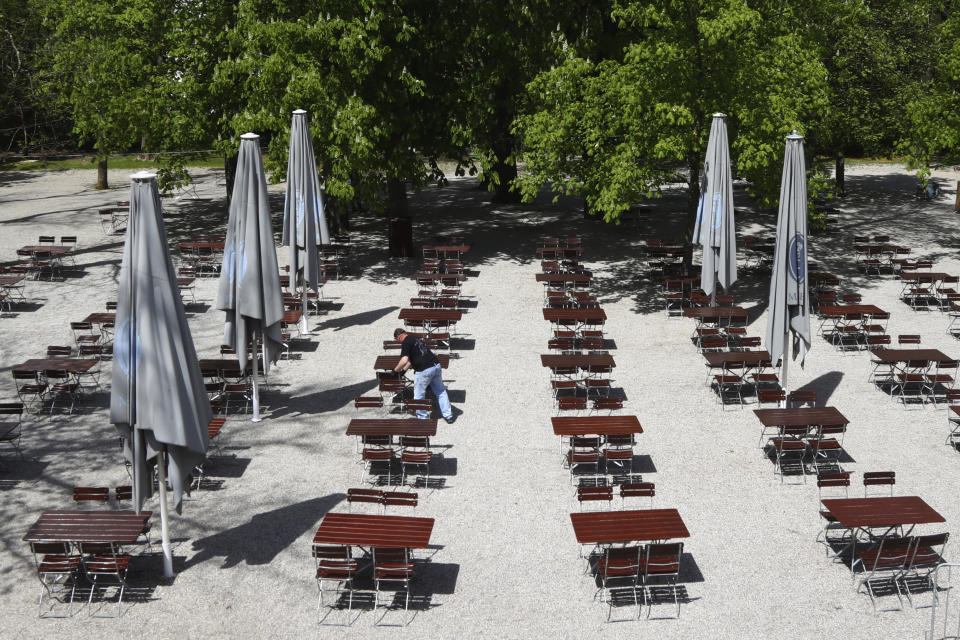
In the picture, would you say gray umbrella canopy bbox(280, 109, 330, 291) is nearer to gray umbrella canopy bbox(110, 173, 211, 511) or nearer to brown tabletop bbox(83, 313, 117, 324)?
brown tabletop bbox(83, 313, 117, 324)

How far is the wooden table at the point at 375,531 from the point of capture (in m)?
10.0

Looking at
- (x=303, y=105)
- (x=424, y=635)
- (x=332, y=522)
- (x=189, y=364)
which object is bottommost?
(x=424, y=635)

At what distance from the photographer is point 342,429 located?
14.4 meters

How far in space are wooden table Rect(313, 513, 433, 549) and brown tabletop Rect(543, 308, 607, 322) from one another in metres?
8.10

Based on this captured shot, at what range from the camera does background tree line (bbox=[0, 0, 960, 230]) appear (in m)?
19.7

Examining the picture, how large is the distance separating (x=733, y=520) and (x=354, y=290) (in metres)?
12.4

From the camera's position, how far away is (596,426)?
42.7 ft

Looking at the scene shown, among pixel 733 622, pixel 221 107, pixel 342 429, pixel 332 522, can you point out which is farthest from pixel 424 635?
pixel 221 107

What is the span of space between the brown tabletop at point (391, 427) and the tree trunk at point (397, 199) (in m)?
12.8

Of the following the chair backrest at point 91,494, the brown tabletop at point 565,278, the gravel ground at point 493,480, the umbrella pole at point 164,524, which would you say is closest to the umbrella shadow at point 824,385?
the gravel ground at point 493,480

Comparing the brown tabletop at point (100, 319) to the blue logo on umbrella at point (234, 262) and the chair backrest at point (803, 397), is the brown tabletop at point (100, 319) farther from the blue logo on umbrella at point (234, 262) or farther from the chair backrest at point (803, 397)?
the chair backrest at point (803, 397)

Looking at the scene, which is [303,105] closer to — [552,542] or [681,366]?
[681,366]

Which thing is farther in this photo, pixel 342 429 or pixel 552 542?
pixel 342 429

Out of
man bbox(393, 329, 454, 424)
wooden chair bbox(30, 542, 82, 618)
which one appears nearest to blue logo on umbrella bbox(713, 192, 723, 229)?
man bbox(393, 329, 454, 424)
